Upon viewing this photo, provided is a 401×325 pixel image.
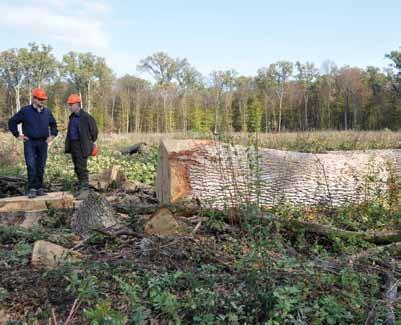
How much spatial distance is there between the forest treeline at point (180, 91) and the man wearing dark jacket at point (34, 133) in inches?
1228

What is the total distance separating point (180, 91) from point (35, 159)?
41.0 metres

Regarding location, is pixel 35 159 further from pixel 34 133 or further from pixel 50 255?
pixel 50 255

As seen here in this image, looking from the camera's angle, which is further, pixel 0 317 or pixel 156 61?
pixel 156 61

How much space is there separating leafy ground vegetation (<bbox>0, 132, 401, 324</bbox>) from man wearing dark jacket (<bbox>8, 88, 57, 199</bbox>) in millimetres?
2312

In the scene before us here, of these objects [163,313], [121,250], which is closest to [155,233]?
[121,250]

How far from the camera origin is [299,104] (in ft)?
156

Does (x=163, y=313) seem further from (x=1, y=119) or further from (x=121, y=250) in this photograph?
(x=1, y=119)

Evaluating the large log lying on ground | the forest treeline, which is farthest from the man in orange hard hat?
the forest treeline

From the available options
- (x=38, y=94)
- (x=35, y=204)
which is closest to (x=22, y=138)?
(x=38, y=94)

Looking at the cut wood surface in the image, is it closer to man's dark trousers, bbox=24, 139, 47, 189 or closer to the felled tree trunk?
man's dark trousers, bbox=24, 139, 47, 189

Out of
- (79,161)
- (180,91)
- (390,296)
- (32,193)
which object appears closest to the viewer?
(390,296)

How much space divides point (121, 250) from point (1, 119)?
48.1 m

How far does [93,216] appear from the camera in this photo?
455 cm

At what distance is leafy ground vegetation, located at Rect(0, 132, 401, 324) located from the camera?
261 cm
